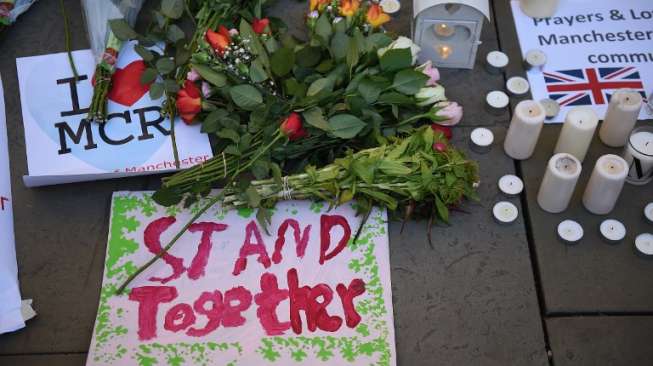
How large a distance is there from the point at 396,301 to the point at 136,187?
0.47 meters

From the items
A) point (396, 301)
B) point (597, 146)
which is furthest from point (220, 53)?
point (597, 146)

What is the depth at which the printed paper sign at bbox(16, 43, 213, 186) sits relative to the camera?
3.94ft

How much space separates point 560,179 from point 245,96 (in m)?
0.50

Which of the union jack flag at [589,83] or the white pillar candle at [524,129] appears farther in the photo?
the union jack flag at [589,83]

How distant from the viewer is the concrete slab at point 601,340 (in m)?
1.03

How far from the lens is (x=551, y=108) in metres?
1.26

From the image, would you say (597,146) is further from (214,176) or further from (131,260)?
(131,260)

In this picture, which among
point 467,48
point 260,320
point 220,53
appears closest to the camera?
point 260,320

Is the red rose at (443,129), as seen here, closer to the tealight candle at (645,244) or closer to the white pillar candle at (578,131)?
the white pillar candle at (578,131)

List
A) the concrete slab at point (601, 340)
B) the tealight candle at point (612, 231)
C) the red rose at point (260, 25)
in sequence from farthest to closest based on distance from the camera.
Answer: the red rose at point (260, 25) < the tealight candle at point (612, 231) < the concrete slab at point (601, 340)

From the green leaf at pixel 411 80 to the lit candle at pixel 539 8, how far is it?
376mm

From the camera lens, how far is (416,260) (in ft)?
3.70

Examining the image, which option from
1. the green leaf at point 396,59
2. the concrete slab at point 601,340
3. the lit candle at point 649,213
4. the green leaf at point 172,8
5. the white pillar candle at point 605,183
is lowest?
the concrete slab at point 601,340

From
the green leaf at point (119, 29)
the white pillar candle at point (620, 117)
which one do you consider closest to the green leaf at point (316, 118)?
the green leaf at point (119, 29)
